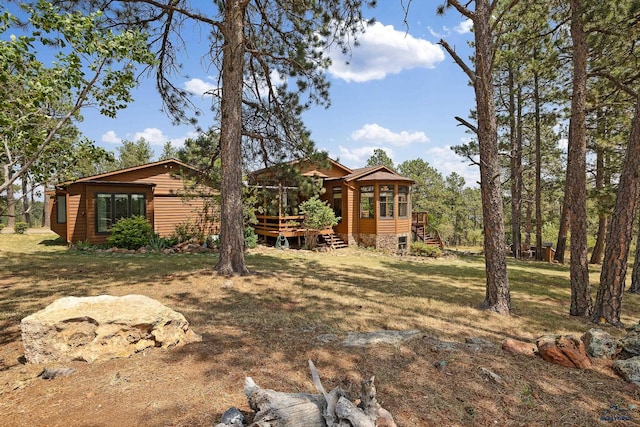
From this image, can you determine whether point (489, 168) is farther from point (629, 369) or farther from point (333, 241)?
point (333, 241)

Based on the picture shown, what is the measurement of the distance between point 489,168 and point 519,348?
302 cm

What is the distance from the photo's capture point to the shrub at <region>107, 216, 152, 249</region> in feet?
43.0

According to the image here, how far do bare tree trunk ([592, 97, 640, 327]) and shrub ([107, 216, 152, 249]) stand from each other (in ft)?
47.3

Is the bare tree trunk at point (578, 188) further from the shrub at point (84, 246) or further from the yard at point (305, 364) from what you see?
the shrub at point (84, 246)

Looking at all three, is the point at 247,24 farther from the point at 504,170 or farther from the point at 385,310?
the point at 504,170

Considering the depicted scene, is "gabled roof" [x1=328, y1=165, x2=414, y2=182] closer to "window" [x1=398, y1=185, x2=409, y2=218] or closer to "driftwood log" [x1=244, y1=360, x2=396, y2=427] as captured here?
"window" [x1=398, y1=185, x2=409, y2=218]

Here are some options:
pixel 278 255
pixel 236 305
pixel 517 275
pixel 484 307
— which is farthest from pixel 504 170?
pixel 236 305

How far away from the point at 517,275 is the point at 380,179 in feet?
26.2

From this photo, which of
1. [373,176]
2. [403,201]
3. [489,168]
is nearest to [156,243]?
[373,176]

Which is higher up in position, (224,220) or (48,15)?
(48,15)

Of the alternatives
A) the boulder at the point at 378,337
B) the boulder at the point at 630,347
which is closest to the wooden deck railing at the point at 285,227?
the boulder at the point at 378,337

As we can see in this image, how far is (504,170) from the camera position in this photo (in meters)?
25.0

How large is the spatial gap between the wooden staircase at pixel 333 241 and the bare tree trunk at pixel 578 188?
1067 cm

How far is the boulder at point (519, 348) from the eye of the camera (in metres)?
4.05
